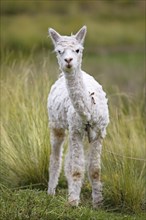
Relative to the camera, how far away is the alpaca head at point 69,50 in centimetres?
724

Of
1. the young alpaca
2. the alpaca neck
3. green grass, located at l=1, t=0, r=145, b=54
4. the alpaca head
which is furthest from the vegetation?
green grass, located at l=1, t=0, r=145, b=54

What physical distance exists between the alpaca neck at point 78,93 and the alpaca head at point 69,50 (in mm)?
136

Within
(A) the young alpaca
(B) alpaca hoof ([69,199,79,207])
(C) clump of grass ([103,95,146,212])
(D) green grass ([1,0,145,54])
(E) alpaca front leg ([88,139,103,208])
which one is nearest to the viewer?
(A) the young alpaca

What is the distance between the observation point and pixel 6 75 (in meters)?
10.7

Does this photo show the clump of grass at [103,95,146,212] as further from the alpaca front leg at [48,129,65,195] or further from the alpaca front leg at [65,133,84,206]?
the alpaca front leg at [65,133,84,206]

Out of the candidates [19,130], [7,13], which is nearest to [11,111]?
[19,130]

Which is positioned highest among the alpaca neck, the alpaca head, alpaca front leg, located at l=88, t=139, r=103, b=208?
the alpaca head

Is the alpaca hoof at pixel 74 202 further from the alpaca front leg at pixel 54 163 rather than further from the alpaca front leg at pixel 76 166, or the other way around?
the alpaca front leg at pixel 54 163

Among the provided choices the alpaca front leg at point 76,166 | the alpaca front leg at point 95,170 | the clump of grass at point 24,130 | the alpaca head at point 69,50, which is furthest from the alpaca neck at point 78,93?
the clump of grass at point 24,130

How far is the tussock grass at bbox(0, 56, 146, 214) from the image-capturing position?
851 centimetres

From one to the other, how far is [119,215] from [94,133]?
37.0 inches

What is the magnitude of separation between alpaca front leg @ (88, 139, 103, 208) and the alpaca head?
1.00 meters

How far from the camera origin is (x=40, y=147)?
930 centimetres

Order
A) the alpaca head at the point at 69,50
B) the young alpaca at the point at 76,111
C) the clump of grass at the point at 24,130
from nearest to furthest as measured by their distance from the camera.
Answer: the alpaca head at the point at 69,50
the young alpaca at the point at 76,111
the clump of grass at the point at 24,130
